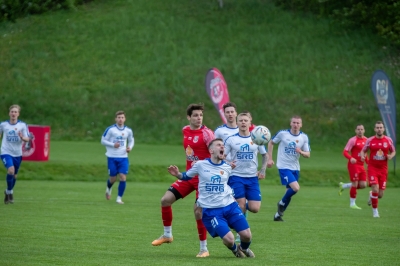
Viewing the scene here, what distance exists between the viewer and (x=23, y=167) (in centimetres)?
2977

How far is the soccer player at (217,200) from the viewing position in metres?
11.0

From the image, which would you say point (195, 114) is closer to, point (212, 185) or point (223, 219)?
point (212, 185)

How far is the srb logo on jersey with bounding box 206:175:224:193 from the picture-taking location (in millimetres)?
11172

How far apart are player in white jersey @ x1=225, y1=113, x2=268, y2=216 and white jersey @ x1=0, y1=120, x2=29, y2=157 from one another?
8.13 m

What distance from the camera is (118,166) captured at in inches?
866

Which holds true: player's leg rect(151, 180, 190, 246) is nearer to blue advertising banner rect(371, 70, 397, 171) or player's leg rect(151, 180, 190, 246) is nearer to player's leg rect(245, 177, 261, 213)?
player's leg rect(245, 177, 261, 213)

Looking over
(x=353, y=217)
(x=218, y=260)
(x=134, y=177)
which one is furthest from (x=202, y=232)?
(x=134, y=177)

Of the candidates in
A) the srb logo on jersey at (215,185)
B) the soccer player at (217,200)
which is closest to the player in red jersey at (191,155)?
the soccer player at (217,200)

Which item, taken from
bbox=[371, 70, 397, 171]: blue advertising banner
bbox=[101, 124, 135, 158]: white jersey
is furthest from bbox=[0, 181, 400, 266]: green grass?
bbox=[371, 70, 397, 171]: blue advertising banner

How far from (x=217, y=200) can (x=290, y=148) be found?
6.87 meters

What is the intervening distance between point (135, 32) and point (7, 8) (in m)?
33.9

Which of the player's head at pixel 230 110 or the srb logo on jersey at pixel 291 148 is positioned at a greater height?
the player's head at pixel 230 110

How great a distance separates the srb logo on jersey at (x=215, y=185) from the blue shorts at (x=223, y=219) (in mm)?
261

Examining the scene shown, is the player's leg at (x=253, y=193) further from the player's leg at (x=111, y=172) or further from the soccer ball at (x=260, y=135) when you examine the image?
the player's leg at (x=111, y=172)
